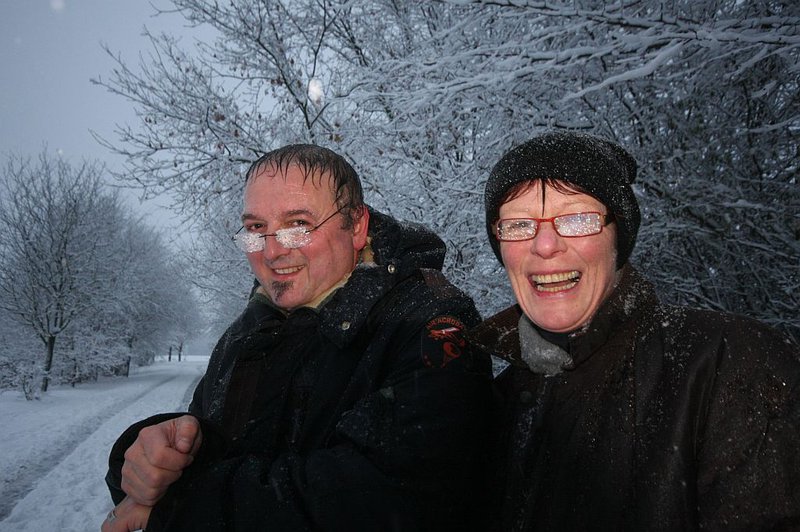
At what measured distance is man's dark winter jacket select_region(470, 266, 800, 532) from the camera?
1.03m

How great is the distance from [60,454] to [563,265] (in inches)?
409

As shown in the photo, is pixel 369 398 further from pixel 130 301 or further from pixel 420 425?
pixel 130 301

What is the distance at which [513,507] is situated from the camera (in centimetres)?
135

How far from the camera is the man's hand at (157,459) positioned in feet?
3.84

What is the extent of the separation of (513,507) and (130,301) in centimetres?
2582

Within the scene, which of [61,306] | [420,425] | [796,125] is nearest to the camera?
[420,425]

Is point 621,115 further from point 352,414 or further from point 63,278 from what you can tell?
point 63,278

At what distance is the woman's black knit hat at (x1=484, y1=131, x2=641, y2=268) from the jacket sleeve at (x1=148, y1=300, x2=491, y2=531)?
2.12 feet

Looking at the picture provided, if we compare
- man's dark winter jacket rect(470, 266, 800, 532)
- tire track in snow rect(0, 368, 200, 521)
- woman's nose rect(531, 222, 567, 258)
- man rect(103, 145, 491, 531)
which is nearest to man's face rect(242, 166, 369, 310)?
man rect(103, 145, 491, 531)

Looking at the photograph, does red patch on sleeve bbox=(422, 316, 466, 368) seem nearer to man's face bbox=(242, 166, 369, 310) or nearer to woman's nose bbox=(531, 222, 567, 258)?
woman's nose bbox=(531, 222, 567, 258)

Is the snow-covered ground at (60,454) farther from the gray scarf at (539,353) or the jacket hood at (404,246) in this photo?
the gray scarf at (539,353)

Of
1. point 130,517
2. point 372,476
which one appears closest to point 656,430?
point 372,476

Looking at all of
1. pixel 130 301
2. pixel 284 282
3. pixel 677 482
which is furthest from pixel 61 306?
pixel 677 482

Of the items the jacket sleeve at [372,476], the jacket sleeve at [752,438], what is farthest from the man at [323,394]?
the jacket sleeve at [752,438]
